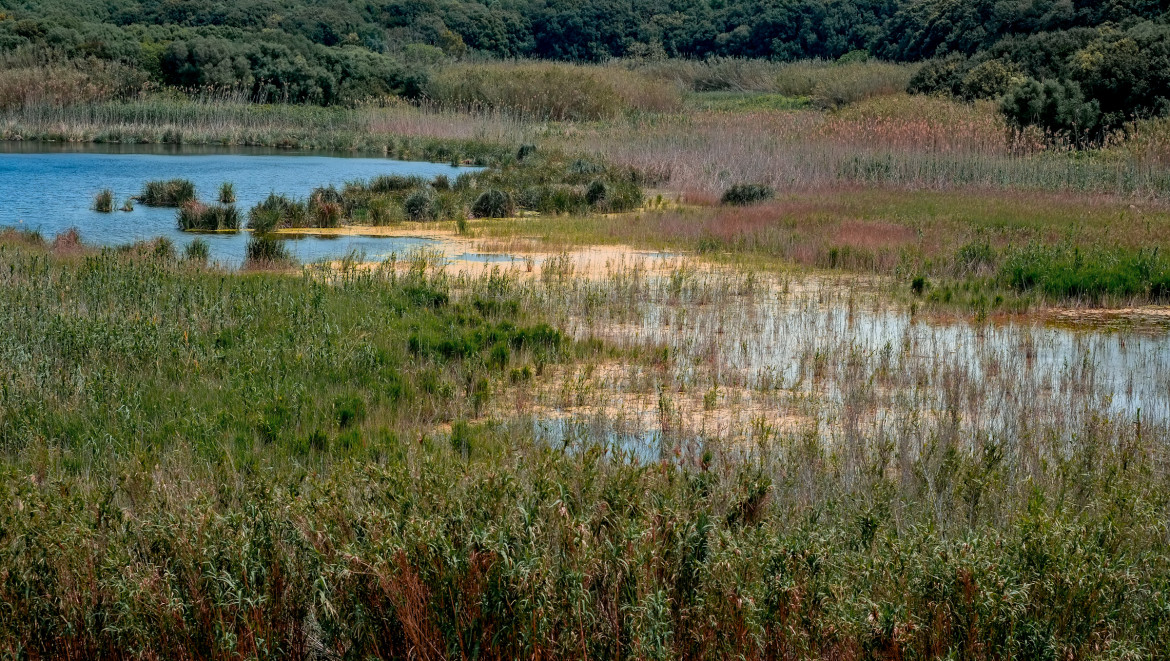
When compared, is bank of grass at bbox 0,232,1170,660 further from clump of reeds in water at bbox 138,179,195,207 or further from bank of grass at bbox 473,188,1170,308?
clump of reeds in water at bbox 138,179,195,207

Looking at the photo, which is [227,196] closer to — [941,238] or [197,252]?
[197,252]

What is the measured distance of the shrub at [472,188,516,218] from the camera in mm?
19672

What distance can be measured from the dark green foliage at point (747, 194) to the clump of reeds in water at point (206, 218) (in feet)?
28.7

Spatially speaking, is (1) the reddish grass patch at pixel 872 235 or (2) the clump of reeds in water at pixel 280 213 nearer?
(1) the reddish grass patch at pixel 872 235

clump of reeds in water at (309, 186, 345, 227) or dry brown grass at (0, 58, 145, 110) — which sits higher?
dry brown grass at (0, 58, 145, 110)

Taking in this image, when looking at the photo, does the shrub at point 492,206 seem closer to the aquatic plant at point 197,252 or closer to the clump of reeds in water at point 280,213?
the clump of reeds in water at point 280,213

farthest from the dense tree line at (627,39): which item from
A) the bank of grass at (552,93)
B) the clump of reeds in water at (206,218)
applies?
the clump of reeds in water at (206,218)

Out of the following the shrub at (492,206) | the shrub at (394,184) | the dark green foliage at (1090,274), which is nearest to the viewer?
the dark green foliage at (1090,274)

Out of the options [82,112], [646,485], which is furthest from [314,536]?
[82,112]

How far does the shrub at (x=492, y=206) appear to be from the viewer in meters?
19.7

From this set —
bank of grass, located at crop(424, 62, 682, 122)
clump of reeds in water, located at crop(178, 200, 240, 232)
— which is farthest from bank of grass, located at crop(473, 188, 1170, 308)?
bank of grass, located at crop(424, 62, 682, 122)

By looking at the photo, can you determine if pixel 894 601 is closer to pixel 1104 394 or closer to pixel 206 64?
pixel 1104 394

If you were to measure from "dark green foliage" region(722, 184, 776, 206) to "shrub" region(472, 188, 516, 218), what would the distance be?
4074 mm

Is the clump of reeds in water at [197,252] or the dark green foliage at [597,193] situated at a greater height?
the dark green foliage at [597,193]
